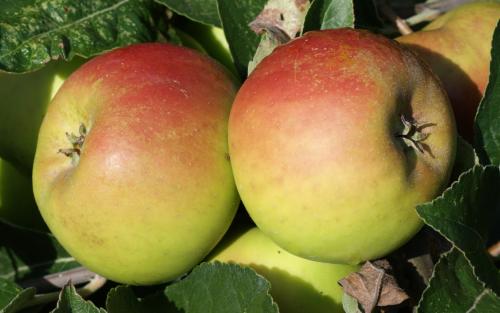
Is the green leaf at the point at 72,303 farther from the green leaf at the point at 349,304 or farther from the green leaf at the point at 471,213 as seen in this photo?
the green leaf at the point at 471,213

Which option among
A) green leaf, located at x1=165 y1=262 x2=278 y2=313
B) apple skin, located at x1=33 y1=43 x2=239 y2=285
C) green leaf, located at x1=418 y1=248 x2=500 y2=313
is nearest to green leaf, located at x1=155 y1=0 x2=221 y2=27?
apple skin, located at x1=33 y1=43 x2=239 y2=285

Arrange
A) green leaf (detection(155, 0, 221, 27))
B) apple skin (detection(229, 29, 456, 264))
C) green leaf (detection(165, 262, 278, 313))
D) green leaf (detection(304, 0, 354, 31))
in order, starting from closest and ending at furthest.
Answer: apple skin (detection(229, 29, 456, 264)), green leaf (detection(165, 262, 278, 313)), green leaf (detection(304, 0, 354, 31)), green leaf (detection(155, 0, 221, 27))

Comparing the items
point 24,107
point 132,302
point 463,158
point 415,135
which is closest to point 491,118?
point 463,158

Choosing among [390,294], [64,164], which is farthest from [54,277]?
[390,294]

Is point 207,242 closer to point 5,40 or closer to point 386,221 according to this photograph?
point 386,221

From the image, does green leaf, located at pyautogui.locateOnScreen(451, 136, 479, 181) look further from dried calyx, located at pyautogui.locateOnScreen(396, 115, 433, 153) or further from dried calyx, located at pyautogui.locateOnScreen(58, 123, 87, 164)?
dried calyx, located at pyautogui.locateOnScreen(58, 123, 87, 164)

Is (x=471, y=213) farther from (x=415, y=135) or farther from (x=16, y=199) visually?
(x=16, y=199)

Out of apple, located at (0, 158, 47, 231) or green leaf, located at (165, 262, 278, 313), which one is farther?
apple, located at (0, 158, 47, 231)

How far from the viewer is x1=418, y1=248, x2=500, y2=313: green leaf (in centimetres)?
82

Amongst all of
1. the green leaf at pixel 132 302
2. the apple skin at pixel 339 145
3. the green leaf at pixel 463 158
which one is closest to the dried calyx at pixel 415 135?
the apple skin at pixel 339 145

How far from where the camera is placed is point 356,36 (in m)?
0.84

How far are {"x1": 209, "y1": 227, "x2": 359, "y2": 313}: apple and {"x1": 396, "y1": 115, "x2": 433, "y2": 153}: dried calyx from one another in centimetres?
20

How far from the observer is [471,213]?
867mm

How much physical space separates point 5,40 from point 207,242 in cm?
41
